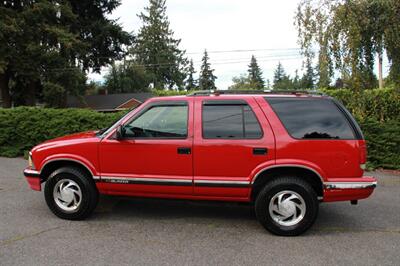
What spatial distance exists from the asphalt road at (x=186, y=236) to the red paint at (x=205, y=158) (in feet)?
1.58

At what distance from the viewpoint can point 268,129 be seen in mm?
5145

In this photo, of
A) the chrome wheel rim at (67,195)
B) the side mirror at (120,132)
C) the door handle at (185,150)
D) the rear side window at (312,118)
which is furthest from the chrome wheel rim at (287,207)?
the chrome wheel rim at (67,195)

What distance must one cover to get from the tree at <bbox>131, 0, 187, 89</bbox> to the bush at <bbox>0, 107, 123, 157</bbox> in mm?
60061

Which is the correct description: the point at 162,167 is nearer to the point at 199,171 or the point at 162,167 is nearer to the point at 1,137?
the point at 199,171

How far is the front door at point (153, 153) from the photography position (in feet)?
17.4

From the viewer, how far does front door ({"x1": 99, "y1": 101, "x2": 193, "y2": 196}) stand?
530cm

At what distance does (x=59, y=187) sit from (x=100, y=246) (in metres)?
1.40

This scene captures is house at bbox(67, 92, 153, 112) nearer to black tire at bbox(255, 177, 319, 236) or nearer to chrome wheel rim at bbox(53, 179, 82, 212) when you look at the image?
chrome wheel rim at bbox(53, 179, 82, 212)

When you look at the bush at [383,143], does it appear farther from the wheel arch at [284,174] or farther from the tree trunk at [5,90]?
the tree trunk at [5,90]

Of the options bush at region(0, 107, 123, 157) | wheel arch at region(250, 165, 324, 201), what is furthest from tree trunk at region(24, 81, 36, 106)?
wheel arch at region(250, 165, 324, 201)

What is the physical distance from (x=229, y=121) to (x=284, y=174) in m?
1.01

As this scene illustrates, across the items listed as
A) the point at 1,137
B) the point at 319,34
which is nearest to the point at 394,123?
the point at 319,34

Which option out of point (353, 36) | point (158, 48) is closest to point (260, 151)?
point (353, 36)

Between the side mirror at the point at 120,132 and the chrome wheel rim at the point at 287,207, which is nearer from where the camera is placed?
the chrome wheel rim at the point at 287,207
